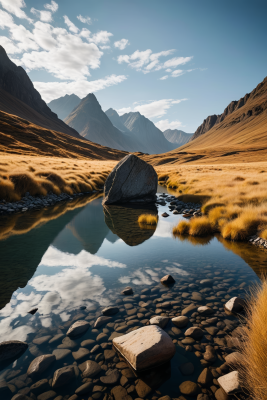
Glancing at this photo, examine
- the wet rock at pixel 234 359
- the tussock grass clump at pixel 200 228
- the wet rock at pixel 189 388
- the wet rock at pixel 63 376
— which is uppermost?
the tussock grass clump at pixel 200 228

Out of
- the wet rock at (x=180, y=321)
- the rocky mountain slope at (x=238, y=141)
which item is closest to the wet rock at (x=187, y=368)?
the wet rock at (x=180, y=321)

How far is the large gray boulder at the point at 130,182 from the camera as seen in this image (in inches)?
790

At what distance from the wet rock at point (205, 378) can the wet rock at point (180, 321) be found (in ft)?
3.77

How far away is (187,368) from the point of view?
152 inches

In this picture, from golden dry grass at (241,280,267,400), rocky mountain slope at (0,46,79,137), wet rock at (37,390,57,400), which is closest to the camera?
golden dry grass at (241,280,267,400)

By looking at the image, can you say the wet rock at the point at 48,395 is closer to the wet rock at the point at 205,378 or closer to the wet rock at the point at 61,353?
the wet rock at the point at 61,353

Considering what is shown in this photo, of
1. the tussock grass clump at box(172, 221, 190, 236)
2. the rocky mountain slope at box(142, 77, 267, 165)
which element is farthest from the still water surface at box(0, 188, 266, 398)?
the rocky mountain slope at box(142, 77, 267, 165)

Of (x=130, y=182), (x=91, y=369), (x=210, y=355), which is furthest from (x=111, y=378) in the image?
(x=130, y=182)

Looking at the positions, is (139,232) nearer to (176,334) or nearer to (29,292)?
(29,292)

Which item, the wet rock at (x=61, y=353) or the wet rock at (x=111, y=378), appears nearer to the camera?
the wet rock at (x=111, y=378)

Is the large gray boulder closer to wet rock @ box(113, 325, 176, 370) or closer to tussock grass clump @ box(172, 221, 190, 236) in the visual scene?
tussock grass clump @ box(172, 221, 190, 236)

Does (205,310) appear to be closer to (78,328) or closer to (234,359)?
(234,359)

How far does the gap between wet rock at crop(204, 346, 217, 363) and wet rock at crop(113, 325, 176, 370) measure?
0.62 metres

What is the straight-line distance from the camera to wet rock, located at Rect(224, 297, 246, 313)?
5.34 meters
